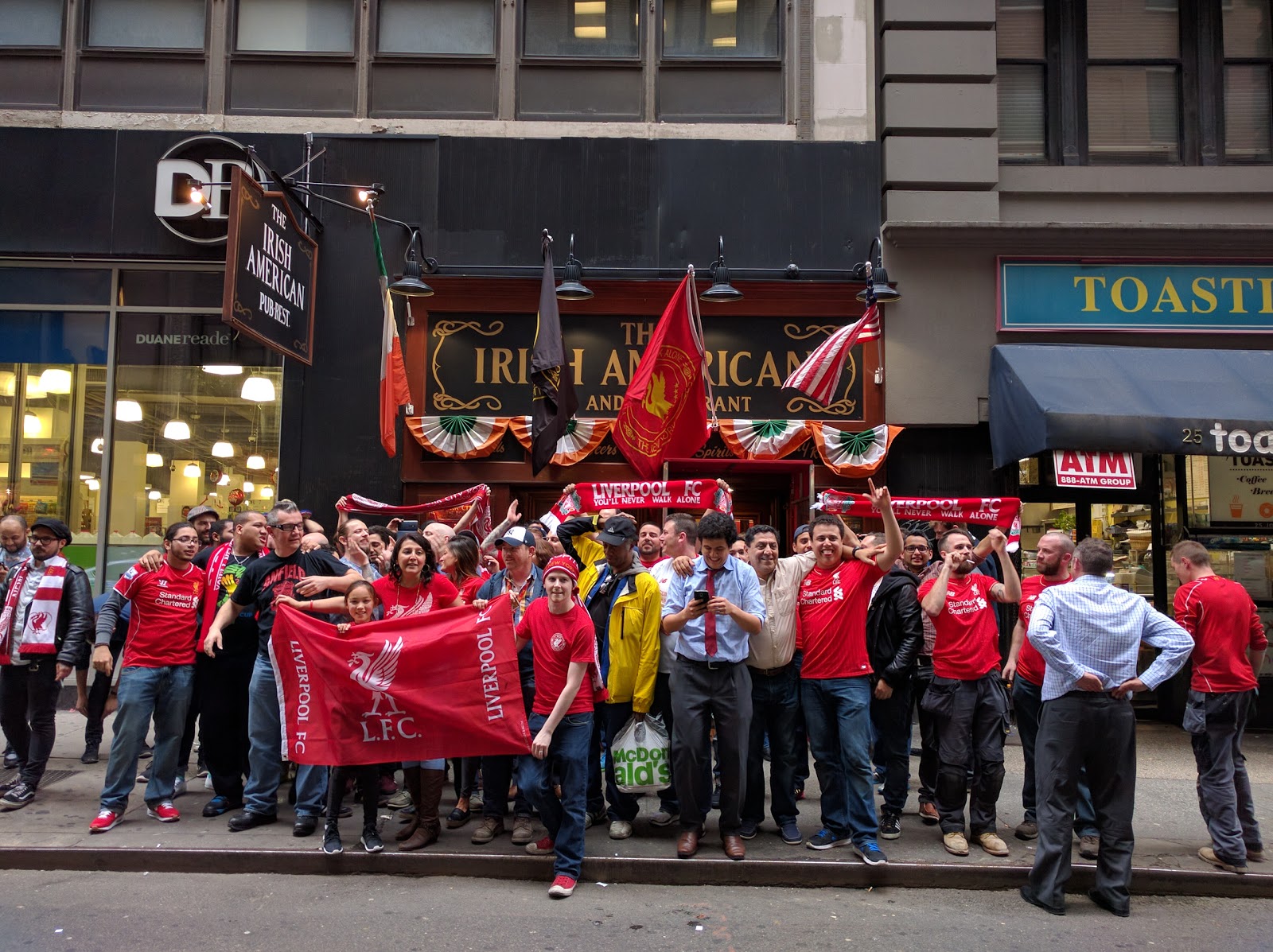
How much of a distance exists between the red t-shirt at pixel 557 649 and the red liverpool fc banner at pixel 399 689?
0.64 feet

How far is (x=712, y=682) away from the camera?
6258 millimetres

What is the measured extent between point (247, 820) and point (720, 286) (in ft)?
21.4

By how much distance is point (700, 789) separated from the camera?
20.8 feet

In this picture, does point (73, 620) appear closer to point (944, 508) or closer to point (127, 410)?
point (127, 410)

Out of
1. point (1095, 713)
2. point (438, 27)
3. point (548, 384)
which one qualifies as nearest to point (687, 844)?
point (1095, 713)

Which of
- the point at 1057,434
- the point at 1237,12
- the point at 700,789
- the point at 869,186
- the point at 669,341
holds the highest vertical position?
the point at 1237,12

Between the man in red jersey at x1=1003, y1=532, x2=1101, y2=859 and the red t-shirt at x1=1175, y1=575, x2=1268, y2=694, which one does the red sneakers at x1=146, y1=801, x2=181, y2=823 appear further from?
the red t-shirt at x1=1175, y1=575, x2=1268, y2=694

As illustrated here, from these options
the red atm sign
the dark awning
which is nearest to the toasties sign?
the dark awning

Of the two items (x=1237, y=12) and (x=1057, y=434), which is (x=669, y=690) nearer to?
(x=1057, y=434)

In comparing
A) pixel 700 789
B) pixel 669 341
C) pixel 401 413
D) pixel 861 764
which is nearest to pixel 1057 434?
pixel 669 341

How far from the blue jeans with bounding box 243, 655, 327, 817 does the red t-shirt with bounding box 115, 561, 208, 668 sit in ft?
1.86

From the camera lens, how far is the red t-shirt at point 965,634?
21.8 ft

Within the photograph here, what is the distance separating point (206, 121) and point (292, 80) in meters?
1.08

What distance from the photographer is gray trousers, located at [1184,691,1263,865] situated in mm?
6281
